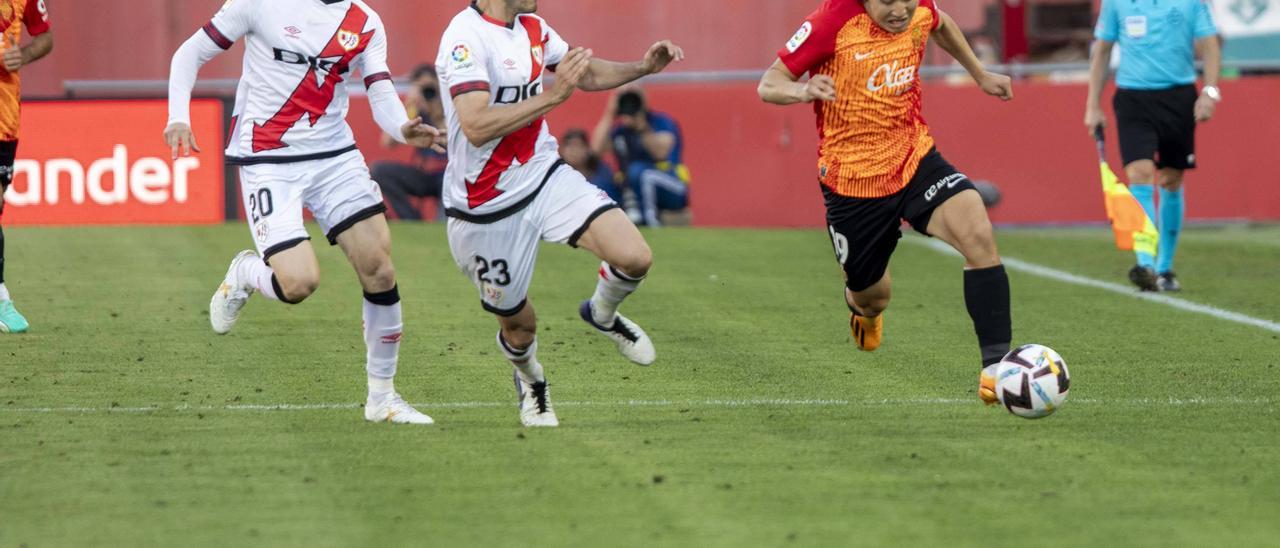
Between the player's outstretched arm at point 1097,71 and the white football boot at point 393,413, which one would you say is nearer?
the white football boot at point 393,413

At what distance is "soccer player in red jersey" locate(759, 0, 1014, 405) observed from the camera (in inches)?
310

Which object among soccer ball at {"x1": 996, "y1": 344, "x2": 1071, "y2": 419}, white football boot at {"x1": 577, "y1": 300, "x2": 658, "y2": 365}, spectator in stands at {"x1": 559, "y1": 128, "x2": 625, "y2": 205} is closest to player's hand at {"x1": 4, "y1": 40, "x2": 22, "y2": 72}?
white football boot at {"x1": 577, "y1": 300, "x2": 658, "y2": 365}

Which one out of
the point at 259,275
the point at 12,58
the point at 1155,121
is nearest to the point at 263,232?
the point at 259,275

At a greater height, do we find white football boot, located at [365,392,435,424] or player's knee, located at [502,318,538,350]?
player's knee, located at [502,318,538,350]

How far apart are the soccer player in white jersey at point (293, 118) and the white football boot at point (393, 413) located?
31cm

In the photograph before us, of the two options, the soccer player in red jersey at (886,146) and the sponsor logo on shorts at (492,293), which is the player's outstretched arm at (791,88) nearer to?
the soccer player in red jersey at (886,146)

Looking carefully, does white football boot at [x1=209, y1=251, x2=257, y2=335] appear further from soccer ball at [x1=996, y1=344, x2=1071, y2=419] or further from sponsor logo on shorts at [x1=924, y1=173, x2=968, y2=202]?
soccer ball at [x1=996, y1=344, x2=1071, y2=419]

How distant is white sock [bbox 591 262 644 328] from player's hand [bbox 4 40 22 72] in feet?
13.4

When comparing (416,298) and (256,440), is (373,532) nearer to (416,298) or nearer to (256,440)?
(256,440)

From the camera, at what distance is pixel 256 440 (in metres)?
7.32

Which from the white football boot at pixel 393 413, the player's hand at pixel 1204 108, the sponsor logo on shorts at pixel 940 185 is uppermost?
the sponsor logo on shorts at pixel 940 185

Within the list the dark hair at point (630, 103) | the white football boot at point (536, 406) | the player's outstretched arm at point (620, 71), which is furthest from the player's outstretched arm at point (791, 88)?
the dark hair at point (630, 103)

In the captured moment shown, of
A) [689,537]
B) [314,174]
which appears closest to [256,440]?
[314,174]

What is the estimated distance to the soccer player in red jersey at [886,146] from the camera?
25.9 feet
